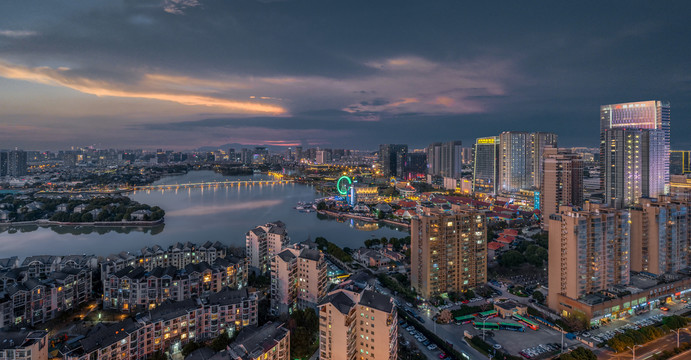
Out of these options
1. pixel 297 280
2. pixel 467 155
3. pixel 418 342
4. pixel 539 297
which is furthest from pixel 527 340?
pixel 467 155

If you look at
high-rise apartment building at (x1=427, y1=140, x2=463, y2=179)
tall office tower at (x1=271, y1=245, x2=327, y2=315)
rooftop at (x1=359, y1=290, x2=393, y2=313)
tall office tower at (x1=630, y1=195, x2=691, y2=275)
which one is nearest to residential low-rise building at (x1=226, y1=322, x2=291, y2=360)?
rooftop at (x1=359, y1=290, x2=393, y2=313)

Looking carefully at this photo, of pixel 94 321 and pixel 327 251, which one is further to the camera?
pixel 327 251

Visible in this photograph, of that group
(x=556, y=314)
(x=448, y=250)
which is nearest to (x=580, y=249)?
(x=556, y=314)

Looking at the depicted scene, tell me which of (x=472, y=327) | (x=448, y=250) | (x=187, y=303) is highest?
(x=448, y=250)

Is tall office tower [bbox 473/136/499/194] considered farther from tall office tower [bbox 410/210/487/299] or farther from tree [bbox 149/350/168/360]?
tree [bbox 149/350/168/360]

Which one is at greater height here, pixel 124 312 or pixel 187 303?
pixel 187 303

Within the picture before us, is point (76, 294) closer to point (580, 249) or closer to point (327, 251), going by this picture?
point (327, 251)

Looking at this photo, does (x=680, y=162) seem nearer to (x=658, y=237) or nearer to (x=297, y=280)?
(x=658, y=237)

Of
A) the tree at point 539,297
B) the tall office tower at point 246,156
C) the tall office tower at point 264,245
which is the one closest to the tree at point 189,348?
the tall office tower at point 264,245
